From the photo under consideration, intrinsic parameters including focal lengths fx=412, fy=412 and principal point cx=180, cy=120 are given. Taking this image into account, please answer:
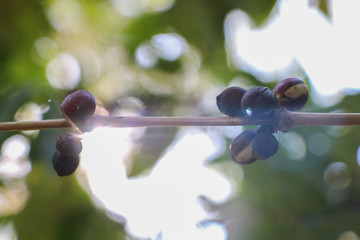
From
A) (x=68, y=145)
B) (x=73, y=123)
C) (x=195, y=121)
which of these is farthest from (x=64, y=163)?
(x=195, y=121)

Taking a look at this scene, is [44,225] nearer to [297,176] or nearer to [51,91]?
[51,91]

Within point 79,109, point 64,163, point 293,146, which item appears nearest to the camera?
point 79,109

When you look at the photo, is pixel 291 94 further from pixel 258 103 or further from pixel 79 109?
pixel 79 109

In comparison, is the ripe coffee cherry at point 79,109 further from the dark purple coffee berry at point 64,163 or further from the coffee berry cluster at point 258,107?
the coffee berry cluster at point 258,107

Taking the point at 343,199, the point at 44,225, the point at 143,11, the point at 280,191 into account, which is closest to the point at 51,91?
the point at 44,225

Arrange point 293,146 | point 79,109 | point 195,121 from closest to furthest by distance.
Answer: point 195,121, point 79,109, point 293,146

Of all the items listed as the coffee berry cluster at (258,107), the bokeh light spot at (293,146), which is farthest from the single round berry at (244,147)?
the bokeh light spot at (293,146)
